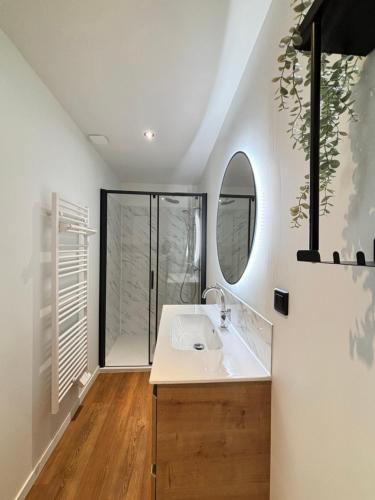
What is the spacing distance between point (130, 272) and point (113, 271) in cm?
40

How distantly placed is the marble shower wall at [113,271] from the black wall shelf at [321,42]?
9.52 ft

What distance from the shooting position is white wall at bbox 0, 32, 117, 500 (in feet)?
4.24

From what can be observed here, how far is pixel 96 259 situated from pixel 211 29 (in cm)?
233

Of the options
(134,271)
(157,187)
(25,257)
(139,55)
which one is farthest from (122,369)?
(139,55)

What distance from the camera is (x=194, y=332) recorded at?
209cm

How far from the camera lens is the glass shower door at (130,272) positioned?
355 centimetres

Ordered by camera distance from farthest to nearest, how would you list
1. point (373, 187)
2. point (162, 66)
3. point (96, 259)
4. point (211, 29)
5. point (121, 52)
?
point (96, 259) → point (162, 66) → point (121, 52) → point (211, 29) → point (373, 187)

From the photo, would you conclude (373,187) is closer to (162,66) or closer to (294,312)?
(294,312)

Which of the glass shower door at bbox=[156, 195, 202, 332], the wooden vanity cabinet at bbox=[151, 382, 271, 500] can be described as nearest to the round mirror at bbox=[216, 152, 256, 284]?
the wooden vanity cabinet at bbox=[151, 382, 271, 500]

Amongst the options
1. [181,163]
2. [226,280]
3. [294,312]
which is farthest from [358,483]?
[181,163]

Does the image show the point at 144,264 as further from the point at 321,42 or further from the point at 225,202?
the point at 321,42

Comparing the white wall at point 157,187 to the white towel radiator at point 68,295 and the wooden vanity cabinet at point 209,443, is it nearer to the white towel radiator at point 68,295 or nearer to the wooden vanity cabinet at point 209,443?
the white towel radiator at point 68,295

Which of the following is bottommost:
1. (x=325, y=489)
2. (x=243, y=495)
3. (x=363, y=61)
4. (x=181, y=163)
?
(x=243, y=495)

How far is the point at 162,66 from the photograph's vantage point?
150 centimetres
